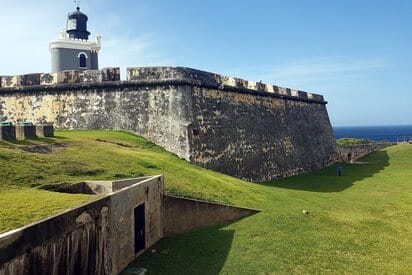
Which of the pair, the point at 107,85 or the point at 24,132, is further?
the point at 107,85

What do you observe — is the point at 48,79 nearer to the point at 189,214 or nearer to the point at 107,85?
the point at 107,85

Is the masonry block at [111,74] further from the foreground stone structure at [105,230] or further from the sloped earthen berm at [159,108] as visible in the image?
the foreground stone structure at [105,230]

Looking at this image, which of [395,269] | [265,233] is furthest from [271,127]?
[395,269]

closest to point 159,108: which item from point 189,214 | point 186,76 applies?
point 186,76

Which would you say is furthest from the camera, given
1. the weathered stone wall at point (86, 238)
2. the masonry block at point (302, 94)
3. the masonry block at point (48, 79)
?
the masonry block at point (302, 94)

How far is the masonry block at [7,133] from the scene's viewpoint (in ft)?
31.6

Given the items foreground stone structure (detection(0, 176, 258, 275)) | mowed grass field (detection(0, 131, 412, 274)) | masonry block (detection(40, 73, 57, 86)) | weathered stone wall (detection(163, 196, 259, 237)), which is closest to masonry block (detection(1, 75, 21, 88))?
masonry block (detection(40, 73, 57, 86))

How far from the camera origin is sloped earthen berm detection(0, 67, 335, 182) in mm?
14844

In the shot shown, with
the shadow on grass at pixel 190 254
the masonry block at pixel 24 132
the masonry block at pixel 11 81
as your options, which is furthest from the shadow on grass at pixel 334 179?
the masonry block at pixel 11 81

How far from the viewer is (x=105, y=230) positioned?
20.9 feet

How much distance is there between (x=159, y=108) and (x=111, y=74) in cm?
214

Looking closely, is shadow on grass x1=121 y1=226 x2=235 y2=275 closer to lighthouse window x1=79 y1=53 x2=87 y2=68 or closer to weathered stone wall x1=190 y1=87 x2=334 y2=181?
weathered stone wall x1=190 y1=87 x2=334 y2=181

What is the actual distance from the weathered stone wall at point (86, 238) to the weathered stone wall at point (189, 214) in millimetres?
420

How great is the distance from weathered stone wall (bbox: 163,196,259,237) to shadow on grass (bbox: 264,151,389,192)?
642cm
